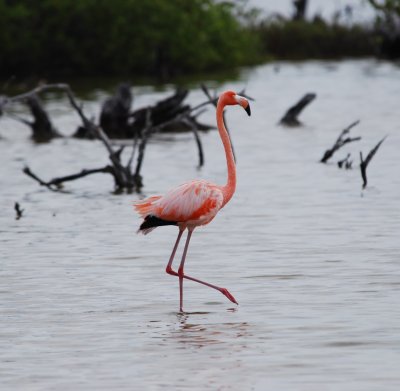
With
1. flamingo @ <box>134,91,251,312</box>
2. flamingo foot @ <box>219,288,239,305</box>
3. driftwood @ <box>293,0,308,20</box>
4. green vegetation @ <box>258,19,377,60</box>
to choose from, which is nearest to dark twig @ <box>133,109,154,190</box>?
flamingo @ <box>134,91,251,312</box>

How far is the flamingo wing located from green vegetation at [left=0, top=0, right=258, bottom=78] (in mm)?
42561

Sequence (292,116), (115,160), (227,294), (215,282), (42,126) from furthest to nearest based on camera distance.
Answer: (292,116), (42,126), (115,160), (215,282), (227,294)

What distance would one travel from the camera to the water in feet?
25.2

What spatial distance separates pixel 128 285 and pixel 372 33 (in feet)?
198

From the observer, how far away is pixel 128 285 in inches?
412

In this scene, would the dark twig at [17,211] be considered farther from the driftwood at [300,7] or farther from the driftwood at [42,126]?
the driftwood at [300,7]

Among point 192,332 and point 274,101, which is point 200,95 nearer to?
point 274,101

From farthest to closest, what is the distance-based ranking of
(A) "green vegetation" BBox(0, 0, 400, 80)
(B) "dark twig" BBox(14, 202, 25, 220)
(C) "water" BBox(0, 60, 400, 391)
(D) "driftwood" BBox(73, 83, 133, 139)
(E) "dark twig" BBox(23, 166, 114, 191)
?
(A) "green vegetation" BBox(0, 0, 400, 80) → (D) "driftwood" BBox(73, 83, 133, 139) → (E) "dark twig" BBox(23, 166, 114, 191) → (B) "dark twig" BBox(14, 202, 25, 220) → (C) "water" BBox(0, 60, 400, 391)

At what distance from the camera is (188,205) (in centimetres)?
946

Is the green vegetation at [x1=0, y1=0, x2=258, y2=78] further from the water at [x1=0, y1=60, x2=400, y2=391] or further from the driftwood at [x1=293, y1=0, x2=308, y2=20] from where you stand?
the water at [x1=0, y1=60, x2=400, y2=391]

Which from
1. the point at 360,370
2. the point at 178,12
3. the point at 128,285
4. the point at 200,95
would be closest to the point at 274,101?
the point at 200,95

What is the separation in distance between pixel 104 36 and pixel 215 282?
144 feet

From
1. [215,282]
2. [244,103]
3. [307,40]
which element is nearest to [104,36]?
[307,40]

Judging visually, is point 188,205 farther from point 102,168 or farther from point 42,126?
point 42,126
